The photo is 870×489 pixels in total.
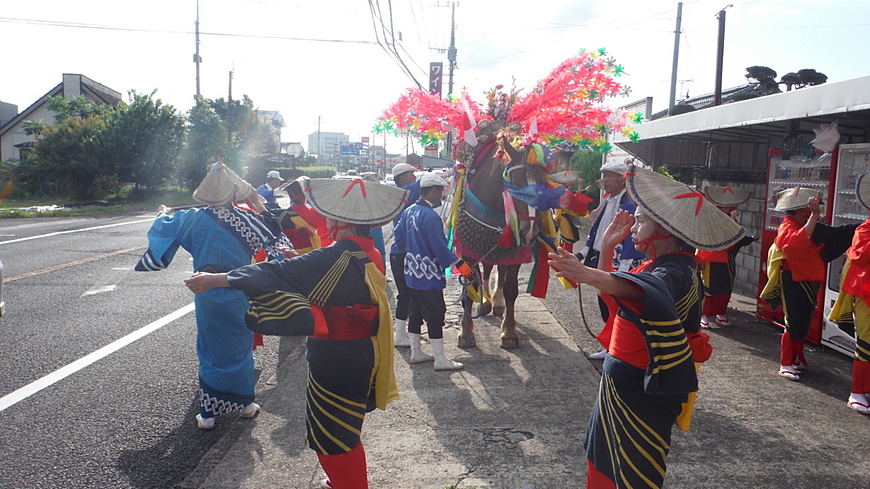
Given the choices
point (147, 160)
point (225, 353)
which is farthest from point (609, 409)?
point (147, 160)

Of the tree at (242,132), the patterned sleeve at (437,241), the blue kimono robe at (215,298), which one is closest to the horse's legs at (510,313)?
the patterned sleeve at (437,241)

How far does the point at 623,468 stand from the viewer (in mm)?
2283

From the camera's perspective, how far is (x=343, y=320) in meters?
2.72

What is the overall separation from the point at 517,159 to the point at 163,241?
304cm

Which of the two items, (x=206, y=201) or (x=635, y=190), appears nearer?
(x=635, y=190)

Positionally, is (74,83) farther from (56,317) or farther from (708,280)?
(708,280)

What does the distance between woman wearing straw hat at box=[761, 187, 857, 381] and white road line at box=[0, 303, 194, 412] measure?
604 cm

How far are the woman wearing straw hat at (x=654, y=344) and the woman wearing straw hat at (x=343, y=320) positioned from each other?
3.14 ft

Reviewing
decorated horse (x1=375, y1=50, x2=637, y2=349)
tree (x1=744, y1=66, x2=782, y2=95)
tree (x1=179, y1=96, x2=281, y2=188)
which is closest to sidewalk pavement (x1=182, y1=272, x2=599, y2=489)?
decorated horse (x1=375, y1=50, x2=637, y2=349)

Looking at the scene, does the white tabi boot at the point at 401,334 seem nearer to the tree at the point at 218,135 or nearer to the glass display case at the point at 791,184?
the glass display case at the point at 791,184

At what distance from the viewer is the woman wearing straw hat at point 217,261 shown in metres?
4.09

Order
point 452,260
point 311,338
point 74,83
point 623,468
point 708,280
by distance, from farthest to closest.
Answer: point 74,83 < point 708,280 < point 452,260 < point 311,338 < point 623,468

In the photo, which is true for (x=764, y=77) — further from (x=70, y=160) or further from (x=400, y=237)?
(x=70, y=160)

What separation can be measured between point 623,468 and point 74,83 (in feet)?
140
